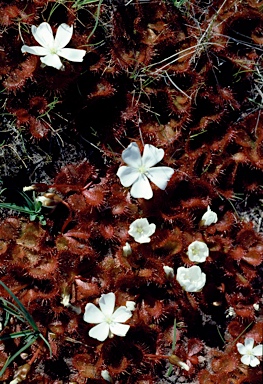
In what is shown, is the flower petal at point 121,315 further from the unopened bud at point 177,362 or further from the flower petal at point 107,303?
the unopened bud at point 177,362

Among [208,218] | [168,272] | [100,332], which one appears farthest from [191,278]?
[100,332]

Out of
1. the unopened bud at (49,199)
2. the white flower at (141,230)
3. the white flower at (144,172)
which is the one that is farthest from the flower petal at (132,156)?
the unopened bud at (49,199)

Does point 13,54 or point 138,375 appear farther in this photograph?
point 138,375

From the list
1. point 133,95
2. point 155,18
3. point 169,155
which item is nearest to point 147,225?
point 169,155

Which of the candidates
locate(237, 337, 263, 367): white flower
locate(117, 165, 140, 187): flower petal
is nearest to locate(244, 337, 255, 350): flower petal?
locate(237, 337, 263, 367): white flower

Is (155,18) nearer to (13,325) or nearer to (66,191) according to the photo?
(66,191)

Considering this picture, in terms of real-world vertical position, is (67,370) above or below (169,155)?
below

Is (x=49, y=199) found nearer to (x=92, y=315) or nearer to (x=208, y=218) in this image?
(x=92, y=315)
